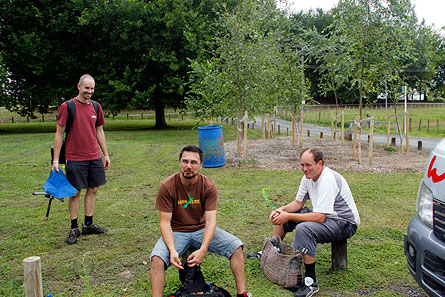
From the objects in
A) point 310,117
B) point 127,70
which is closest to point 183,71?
point 127,70

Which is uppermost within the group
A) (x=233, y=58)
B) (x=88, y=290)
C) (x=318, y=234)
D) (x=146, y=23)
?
(x=146, y=23)

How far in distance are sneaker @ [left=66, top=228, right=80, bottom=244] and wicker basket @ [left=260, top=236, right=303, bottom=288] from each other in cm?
247

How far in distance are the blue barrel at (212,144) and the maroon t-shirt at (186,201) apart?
246 inches

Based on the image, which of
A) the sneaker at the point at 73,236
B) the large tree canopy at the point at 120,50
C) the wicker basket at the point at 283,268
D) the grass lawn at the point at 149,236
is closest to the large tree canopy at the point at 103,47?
the large tree canopy at the point at 120,50

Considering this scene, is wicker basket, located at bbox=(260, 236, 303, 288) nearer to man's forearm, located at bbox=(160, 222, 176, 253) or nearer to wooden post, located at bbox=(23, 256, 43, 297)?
man's forearm, located at bbox=(160, 222, 176, 253)

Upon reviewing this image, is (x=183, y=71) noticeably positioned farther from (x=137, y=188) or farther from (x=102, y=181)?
(x=102, y=181)

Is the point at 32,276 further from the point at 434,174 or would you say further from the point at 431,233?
the point at 434,174

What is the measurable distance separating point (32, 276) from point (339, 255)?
2.90 metres

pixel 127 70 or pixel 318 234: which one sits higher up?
pixel 127 70

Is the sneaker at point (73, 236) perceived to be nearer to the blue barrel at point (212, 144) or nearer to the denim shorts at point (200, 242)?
the denim shorts at point (200, 242)

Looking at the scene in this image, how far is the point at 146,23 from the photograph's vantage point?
1952 centimetres

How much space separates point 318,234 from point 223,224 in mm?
2044

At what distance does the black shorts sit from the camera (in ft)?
15.4

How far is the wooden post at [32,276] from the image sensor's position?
7.66 feet
